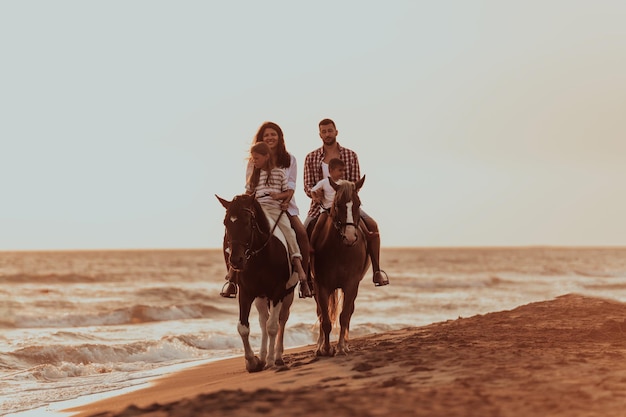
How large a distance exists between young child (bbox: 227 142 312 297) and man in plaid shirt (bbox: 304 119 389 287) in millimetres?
1115

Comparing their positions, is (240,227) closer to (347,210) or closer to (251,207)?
(251,207)

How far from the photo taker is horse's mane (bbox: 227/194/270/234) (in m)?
9.80

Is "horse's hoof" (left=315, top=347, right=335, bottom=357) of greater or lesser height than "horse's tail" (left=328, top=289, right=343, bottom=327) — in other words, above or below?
below

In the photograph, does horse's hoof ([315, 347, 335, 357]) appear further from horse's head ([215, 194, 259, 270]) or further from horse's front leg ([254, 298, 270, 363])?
horse's head ([215, 194, 259, 270])

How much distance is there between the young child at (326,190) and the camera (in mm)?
11352

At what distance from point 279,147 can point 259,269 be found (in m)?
1.56

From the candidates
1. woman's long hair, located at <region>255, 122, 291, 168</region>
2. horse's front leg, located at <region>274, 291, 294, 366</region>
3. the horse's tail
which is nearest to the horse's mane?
woman's long hair, located at <region>255, 122, 291, 168</region>

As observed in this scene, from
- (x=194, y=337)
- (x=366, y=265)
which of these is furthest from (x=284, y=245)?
(x=194, y=337)

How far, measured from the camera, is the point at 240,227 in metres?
9.71

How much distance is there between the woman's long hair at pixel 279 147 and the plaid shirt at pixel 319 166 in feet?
4.37

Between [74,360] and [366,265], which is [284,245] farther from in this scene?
[74,360]

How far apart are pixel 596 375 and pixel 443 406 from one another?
82.5 inches

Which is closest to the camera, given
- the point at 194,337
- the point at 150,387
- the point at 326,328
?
the point at 326,328

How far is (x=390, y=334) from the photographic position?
15.1 m
